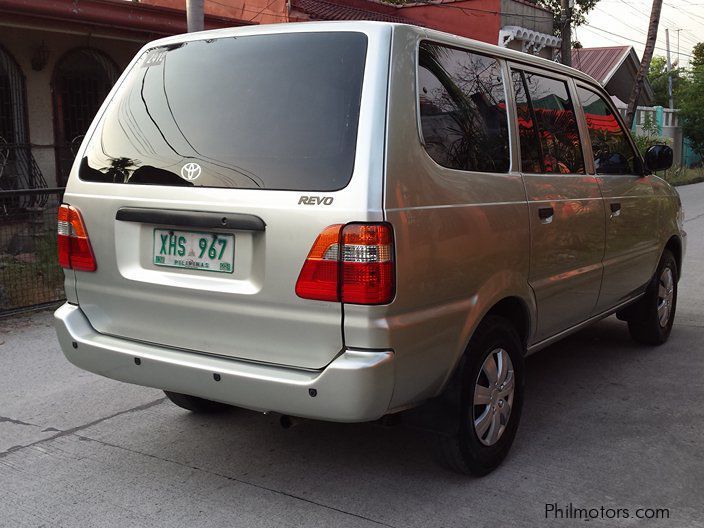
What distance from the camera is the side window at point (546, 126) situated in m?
4.04

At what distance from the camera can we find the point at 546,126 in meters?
4.28

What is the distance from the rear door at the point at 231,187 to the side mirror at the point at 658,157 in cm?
296

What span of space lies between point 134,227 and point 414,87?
1.32 m

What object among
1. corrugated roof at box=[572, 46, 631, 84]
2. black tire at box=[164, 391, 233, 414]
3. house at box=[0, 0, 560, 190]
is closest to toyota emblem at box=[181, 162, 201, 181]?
Answer: black tire at box=[164, 391, 233, 414]

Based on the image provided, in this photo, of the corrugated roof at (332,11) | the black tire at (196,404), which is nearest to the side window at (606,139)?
the black tire at (196,404)

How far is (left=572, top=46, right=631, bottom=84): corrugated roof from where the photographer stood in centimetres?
2948

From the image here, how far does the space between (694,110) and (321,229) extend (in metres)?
36.7

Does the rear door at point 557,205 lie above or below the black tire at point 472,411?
above

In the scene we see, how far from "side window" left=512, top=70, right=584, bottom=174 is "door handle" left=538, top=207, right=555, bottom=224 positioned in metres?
0.21

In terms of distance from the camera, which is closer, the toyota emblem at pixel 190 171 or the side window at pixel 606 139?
the toyota emblem at pixel 190 171

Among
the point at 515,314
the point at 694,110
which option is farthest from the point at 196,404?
the point at 694,110

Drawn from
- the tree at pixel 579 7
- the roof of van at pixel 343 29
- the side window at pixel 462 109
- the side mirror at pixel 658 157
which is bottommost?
the side mirror at pixel 658 157

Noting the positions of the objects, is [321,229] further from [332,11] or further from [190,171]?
[332,11]

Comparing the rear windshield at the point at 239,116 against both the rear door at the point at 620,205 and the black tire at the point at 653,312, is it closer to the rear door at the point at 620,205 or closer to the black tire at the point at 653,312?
the rear door at the point at 620,205
